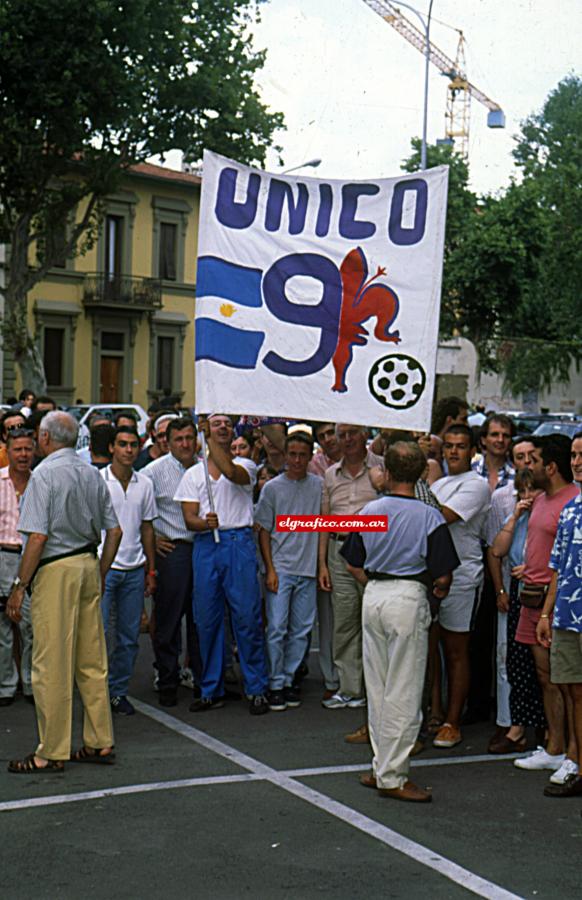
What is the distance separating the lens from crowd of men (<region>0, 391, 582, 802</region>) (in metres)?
6.49

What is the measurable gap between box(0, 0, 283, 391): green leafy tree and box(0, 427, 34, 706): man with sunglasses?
1940 cm

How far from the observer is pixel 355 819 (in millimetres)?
5910

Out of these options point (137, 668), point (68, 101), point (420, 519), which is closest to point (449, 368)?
point (68, 101)

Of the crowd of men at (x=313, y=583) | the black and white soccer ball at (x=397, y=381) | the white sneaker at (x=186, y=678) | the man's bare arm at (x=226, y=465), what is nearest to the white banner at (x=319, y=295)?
the black and white soccer ball at (x=397, y=381)

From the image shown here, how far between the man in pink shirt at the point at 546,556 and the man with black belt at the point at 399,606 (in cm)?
70

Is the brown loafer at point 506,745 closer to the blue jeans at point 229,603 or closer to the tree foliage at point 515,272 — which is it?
the blue jeans at point 229,603

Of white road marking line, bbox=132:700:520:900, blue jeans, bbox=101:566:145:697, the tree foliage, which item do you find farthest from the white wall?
white road marking line, bbox=132:700:520:900

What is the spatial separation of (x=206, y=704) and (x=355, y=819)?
2580 millimetres

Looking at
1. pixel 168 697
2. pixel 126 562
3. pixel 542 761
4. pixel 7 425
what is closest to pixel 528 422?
pixel 7 425

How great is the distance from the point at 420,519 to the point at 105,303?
38.0 m

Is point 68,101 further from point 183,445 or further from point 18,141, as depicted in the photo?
point 183,445

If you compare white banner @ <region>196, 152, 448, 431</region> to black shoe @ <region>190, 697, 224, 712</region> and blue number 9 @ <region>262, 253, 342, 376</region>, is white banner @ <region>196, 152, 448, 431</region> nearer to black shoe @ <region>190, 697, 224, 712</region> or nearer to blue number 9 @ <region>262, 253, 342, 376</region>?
blue number 9 @ <region>262, 253, 342, 376</region>

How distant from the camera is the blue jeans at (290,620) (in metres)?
8.61

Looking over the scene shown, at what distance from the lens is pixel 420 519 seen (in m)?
6.48
